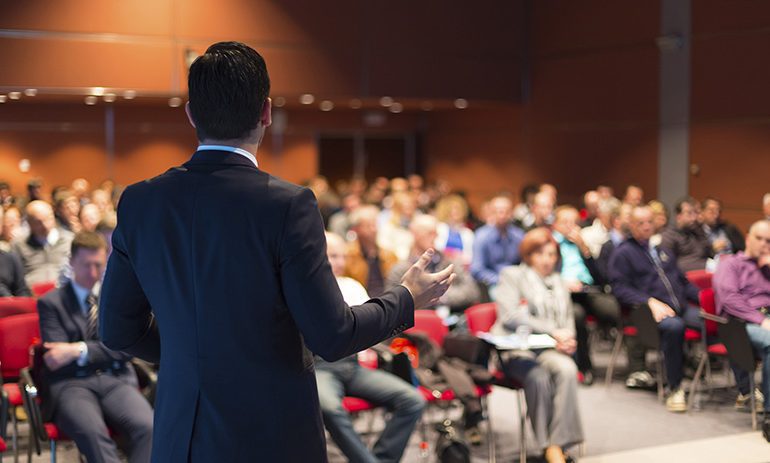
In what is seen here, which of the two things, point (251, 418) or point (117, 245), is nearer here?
point (251, 418)

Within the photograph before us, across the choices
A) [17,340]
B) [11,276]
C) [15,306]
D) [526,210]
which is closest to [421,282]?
[17,340]

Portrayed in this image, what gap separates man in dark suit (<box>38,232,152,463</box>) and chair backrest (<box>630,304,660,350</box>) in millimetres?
4069

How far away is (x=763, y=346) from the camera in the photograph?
21.1 ft

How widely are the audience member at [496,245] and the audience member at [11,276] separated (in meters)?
3.87

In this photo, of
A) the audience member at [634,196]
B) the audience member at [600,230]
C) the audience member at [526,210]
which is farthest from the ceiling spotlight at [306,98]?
the audience member at [600,230]

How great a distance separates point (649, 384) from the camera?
7.68 meters

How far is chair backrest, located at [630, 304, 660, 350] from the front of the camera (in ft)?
23.4

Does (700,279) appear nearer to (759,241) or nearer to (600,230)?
(759,241)

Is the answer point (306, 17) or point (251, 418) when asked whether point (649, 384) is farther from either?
point (306, 17)

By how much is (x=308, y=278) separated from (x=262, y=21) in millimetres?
11423

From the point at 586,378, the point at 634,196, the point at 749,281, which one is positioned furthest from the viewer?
the point at 634,196

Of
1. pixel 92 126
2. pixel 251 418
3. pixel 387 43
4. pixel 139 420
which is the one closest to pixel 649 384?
pixel 139 420

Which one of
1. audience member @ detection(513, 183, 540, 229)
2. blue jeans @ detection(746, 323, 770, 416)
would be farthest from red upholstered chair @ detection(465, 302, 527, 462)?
audience member @ detection(513, 183, 540, 229)

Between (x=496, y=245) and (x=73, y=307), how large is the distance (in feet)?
15.6
